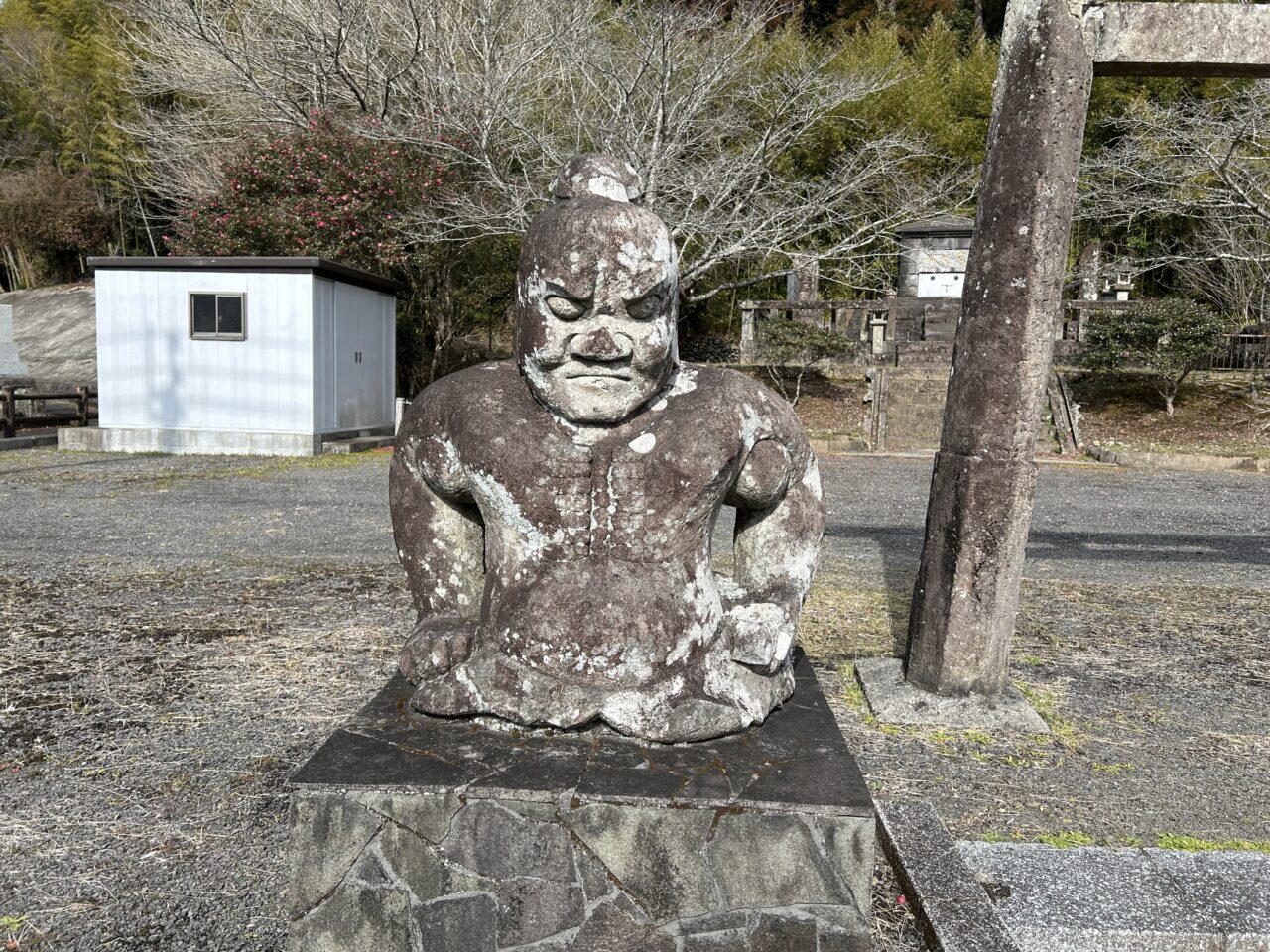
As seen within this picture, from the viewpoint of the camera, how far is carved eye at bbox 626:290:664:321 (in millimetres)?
2139

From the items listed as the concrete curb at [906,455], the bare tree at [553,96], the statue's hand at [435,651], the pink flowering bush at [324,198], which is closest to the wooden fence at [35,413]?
the pink flowering bush at [324,198]

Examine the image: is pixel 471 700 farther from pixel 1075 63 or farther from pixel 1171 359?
pixel 1171 359

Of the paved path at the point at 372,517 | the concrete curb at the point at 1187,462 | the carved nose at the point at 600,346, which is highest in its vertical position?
the carved nose at the point at 600,346

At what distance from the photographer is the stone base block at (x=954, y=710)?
3.84 metres

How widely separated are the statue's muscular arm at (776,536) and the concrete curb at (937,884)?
77 cm

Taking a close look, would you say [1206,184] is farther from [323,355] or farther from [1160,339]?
[323,355]

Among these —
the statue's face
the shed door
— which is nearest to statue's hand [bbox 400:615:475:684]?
the statue's face

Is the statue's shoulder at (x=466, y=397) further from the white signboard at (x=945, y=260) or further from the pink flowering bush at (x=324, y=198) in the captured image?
the white signboard at (x=945, y=260)

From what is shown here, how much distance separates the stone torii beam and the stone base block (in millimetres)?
73

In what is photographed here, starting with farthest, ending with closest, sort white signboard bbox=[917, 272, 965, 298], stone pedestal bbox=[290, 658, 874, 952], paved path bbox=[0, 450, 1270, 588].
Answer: white signboard bbox=[917, 272, 965, 298] → paved path bbox=[0, 450, 1270, 588] → stone pedestal bbox=[290, 658, 874, 952]

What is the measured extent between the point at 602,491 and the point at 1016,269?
95.1 inches

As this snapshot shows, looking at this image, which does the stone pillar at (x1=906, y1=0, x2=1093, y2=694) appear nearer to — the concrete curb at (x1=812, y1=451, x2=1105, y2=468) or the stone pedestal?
the stone pedestal

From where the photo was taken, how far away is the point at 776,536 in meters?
2.48


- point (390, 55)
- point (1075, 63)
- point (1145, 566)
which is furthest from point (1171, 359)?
point (390, 55)
